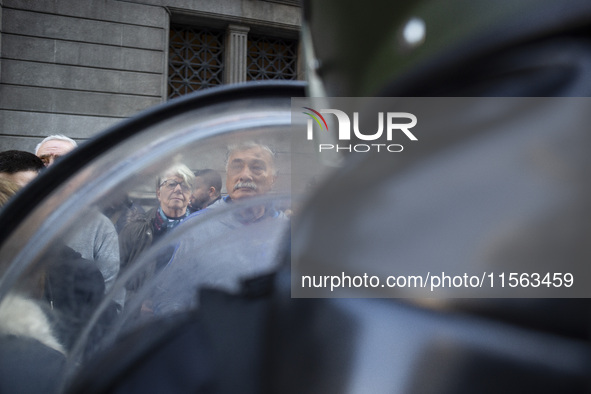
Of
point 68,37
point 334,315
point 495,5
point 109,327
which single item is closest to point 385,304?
point 334,315

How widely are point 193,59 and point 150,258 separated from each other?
5.88m

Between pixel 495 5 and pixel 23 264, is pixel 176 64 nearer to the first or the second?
pixel 23 264

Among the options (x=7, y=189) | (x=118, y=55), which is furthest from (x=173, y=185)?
(x=118, y=55)

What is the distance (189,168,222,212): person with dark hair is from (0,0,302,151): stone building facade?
4.94m

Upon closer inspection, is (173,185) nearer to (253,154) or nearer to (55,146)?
(253,154)

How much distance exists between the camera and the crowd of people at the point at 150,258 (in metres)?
0.58

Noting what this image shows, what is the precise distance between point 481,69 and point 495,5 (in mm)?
26

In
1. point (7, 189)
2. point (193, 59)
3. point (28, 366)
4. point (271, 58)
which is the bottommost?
point (28, 366)

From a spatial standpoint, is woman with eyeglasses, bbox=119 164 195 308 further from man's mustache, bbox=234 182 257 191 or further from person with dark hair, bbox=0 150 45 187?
person with dark hair, bbox=0 150 45 187

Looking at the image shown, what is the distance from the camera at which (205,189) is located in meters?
0.67

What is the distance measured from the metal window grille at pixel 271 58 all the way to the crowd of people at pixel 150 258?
5823mm

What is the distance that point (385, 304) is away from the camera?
0.73 feet

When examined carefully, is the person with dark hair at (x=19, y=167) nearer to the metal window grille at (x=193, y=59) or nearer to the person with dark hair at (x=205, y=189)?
the person with dark hair at (x=205, y=189)

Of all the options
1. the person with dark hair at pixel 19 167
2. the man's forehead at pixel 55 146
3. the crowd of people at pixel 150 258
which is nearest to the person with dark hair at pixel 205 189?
the crowd of people at pixel 150 258
